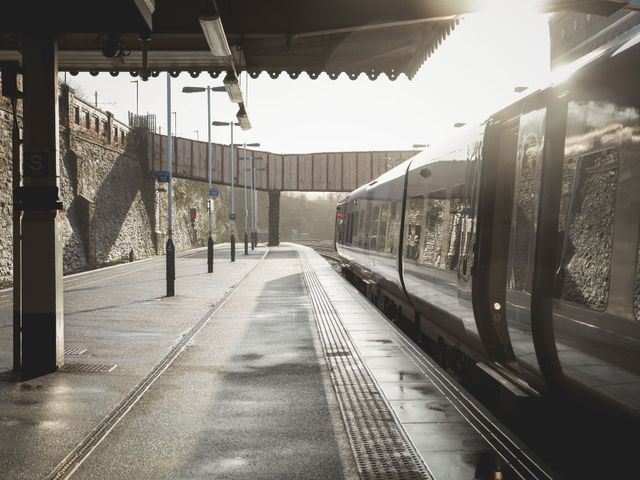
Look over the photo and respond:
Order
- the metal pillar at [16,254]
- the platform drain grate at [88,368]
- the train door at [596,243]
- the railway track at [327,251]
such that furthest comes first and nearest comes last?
the railway track at [327,251] < the platform drain grate at [88,368] < the metal pillar at [16,254] < the train door at [596,243]

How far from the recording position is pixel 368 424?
5781 mm

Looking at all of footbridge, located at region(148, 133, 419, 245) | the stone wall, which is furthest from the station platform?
footbridge, located at region(148, 133, 419, 245)

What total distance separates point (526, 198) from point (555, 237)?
0.77 metres

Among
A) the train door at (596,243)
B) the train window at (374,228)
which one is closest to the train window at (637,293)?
the train door at (596,243)

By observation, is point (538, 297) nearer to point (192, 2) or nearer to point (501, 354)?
point (501, 354)

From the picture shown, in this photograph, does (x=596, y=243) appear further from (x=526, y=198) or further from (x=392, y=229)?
(x=392, y=229)

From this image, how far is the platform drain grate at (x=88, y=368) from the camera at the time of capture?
820 centimetres

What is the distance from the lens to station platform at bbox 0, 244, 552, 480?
483cm

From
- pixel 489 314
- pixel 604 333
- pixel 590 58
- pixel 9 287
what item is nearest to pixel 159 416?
pixel 489 314

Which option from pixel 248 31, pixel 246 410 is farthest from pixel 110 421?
pixel 248 31

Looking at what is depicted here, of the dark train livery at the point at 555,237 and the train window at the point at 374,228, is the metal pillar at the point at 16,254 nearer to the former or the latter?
the dark train livery at the point at 555,237

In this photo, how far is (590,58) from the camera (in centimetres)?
478

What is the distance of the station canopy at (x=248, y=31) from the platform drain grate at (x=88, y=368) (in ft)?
12.8

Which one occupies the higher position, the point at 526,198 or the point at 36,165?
the point at 36,165
